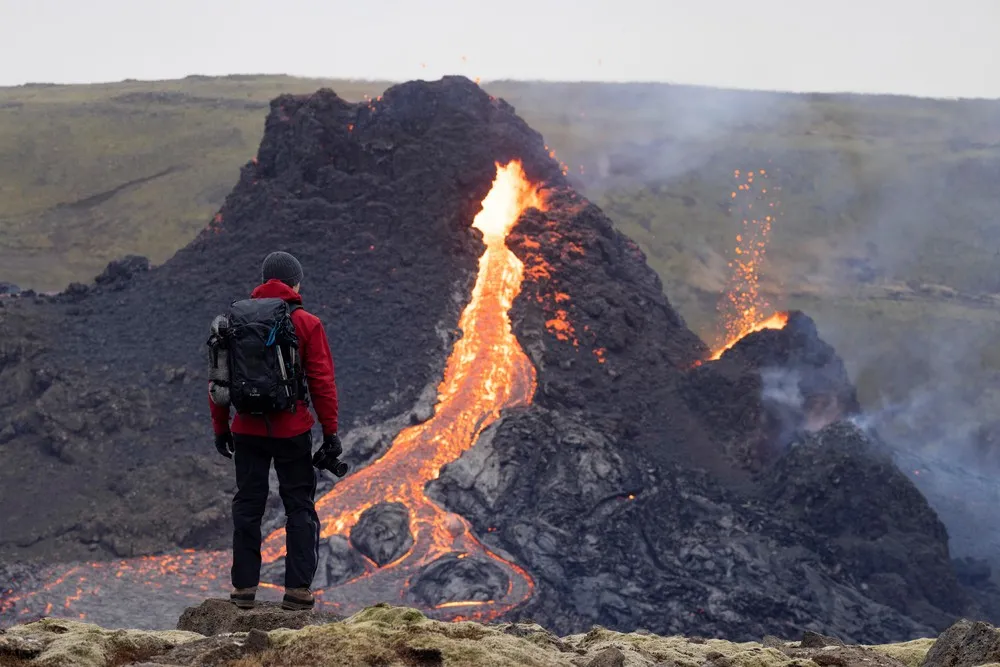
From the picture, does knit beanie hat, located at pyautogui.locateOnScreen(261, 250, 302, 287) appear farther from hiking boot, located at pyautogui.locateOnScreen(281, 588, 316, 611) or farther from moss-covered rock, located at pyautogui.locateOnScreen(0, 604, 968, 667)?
moss-covered rock, located at pyautogui.locateOnScreen(0, 604, 968, 667)

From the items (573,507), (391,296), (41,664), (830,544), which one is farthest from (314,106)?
(41,664)

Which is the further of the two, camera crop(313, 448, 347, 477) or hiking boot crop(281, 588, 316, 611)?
hiking boot crop(281, 588, 316, 611)

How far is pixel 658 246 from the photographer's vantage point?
83.7m

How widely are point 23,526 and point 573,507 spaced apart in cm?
1333

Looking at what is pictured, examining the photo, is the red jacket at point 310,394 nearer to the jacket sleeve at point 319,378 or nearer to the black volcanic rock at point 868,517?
the jacket sleeve at point 319,378

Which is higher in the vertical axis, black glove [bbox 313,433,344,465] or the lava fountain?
black glove [bbox 313,433,344,465]

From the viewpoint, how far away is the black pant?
11.6 meters

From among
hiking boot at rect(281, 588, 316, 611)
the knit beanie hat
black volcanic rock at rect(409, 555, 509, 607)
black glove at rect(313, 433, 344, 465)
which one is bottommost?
black volcanic rock at rect(409, 555, 509, 607)

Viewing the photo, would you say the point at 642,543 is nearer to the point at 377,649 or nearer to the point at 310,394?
the point at 310,394

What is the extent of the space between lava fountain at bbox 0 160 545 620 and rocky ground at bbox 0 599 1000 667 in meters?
16.0

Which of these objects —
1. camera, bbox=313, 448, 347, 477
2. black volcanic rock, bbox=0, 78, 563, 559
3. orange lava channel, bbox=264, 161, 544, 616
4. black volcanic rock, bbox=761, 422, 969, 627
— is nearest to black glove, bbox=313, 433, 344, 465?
camera, bbox=313, 448, 347, 477

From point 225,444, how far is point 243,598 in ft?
4.70

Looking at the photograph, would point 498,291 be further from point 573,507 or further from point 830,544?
point 830,544

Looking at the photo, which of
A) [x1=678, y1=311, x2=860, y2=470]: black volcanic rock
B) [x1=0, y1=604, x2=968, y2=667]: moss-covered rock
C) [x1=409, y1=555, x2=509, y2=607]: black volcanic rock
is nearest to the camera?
[x1=0, y1=604, x2=968, y2=667]: moss-covered rock
